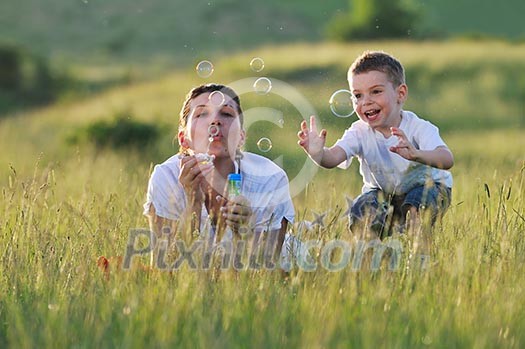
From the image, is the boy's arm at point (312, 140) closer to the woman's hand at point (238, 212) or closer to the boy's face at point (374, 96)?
the boy's face at point (374, 96)

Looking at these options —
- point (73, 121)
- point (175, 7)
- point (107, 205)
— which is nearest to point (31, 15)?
point (175, 7)

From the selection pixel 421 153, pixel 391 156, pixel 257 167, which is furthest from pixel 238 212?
pixel 391 156

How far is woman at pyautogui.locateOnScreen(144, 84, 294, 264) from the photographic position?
5.29 meters

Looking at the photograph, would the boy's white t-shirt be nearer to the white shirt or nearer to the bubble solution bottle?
the white shirt

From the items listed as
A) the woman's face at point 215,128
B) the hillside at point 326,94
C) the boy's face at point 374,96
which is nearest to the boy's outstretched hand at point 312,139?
the woman's face at point 215,128

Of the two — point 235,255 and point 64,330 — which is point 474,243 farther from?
point 64,330

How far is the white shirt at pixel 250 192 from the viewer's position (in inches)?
220

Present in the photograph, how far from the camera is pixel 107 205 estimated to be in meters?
5.96

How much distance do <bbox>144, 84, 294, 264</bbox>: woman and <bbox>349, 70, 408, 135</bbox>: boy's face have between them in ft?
2.30

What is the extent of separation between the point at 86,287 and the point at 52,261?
36 cm

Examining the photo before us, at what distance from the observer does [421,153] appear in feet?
18.2

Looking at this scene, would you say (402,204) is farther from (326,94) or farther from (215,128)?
(326,94)

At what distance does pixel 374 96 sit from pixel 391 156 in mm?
410

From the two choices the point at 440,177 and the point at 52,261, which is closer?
the point at 52,261
